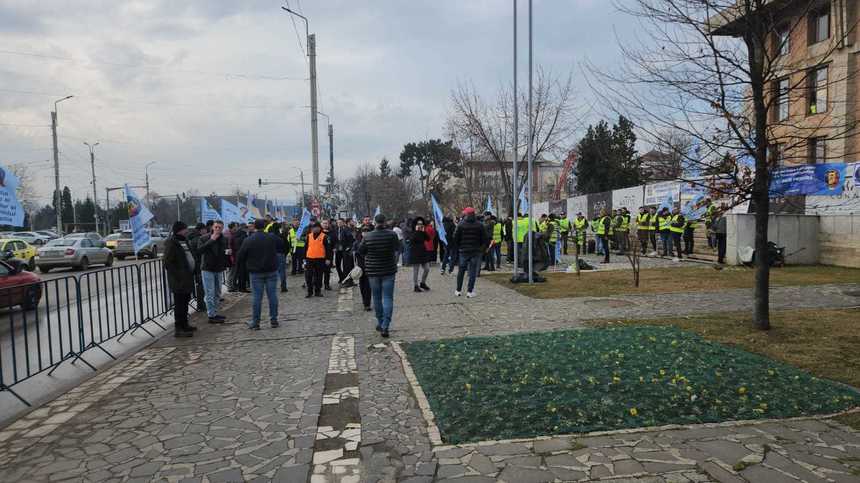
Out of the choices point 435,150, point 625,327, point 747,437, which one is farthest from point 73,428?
point 435,150

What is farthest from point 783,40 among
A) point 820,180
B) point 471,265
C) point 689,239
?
point 689,239

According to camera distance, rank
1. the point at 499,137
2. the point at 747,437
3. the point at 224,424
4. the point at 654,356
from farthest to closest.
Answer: the point at 499,137, the point at 654,356, the point at 224,424, the point at 747,437

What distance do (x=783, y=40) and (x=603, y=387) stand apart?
545 cm

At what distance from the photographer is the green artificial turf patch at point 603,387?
15.2 ft

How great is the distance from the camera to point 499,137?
27.2m

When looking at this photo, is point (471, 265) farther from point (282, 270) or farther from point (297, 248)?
point (297, 248)

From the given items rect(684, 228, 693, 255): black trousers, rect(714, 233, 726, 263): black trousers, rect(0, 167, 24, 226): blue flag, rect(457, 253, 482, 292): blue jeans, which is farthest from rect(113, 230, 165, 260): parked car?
rect(714, 233, 726, 263): black trousers

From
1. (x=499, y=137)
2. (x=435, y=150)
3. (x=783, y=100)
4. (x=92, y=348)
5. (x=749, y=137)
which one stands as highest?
(x=435, y=150)

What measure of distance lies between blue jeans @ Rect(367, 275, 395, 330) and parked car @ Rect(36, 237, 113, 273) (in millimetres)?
22063

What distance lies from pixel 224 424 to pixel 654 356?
475cm

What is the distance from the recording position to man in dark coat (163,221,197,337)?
895 centimetres

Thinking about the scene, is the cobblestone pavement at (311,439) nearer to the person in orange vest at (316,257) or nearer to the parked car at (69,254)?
the person in orange vest at (316,257)

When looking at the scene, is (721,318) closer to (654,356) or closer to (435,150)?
(654,356)

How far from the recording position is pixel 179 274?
895 centimetres
